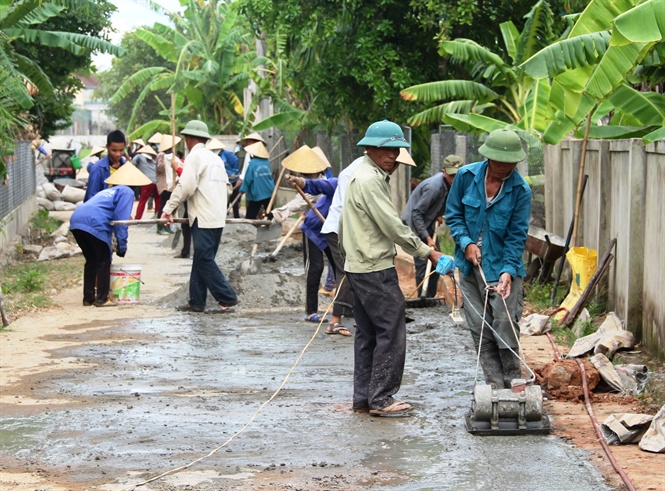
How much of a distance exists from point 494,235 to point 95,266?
7054mm

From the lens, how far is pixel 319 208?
1211 cm

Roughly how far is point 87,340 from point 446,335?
142 inches

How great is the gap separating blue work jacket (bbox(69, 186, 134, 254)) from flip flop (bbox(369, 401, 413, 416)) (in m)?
6.24

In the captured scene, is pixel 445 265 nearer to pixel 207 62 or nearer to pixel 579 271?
pixel 579 271

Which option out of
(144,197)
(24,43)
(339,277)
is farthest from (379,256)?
(24,43)

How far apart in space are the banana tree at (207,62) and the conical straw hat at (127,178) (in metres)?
18.2

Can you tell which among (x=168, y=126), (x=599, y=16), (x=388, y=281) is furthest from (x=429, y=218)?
(x=168, y=126)

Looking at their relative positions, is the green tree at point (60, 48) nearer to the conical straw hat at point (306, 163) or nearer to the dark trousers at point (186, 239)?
the dark trousers at point (186, 239)

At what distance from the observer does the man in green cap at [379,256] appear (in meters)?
7.57

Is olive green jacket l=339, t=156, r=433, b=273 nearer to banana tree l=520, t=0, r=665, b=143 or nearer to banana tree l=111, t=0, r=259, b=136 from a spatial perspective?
banana tree l=520, t=0, r=665, b=143

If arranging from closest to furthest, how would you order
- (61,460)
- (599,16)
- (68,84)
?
1. (61,460)
2. (599,16)
3. (68,84)

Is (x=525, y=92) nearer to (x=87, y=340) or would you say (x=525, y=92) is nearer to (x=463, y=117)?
(x=463, y=117)

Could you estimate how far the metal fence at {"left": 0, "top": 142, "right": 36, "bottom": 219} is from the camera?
19164 mm

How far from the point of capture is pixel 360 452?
6605mm
